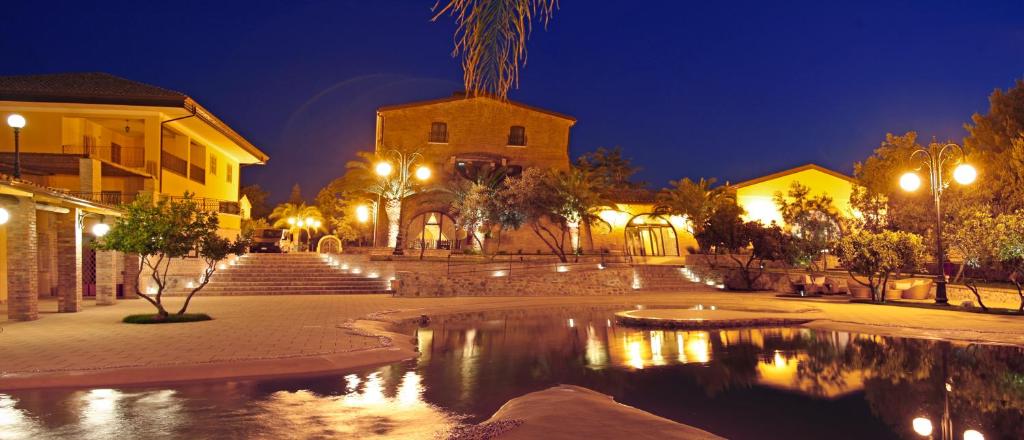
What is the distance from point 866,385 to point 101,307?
18824mm

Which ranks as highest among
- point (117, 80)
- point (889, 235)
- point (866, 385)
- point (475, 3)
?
point (117, 80)

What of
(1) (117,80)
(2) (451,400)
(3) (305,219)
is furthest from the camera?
(3) (305,219)

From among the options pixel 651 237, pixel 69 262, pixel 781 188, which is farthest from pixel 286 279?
pixel 781 188

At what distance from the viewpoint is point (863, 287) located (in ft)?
82.4

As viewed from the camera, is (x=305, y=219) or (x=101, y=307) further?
(x=305, y=219)

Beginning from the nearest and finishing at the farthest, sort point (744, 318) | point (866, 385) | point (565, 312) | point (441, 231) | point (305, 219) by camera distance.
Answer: point (866, 385) < point (744, 318) < point (565, 312) < point (441, 231) < point (305, 219)

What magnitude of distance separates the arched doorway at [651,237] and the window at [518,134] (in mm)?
8344

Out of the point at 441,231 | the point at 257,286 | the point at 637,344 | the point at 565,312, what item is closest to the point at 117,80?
the point at 257,286

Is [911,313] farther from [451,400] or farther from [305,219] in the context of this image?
[305,219]

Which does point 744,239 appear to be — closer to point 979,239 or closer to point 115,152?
point 979,239

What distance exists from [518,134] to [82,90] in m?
23.3

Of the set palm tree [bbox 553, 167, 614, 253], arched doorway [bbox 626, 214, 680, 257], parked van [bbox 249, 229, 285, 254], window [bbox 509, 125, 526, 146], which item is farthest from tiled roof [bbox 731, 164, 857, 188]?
parked van [bbox 249, 229, 285, 254]

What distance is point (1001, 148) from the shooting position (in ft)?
94.2

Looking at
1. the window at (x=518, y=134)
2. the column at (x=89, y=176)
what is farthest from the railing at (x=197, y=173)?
the window at (x=518, y=134)
